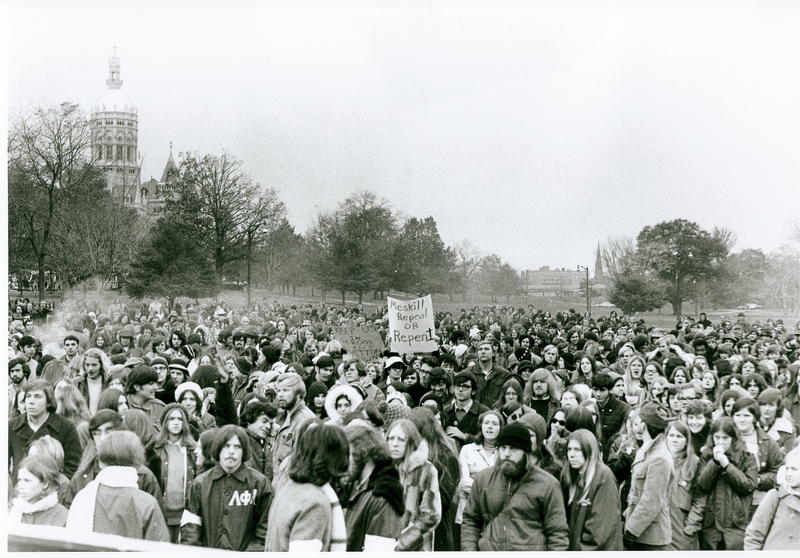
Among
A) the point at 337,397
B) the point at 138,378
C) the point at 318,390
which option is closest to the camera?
the point at 337,397

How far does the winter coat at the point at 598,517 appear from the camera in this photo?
4988 mm

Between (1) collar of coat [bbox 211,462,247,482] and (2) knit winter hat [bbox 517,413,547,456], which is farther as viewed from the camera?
(2) knit winter hat [bbox 517,413,547,456]

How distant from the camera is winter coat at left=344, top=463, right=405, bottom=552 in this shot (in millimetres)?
4586

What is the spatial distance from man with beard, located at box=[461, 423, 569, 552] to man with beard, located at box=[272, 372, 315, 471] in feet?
5.80

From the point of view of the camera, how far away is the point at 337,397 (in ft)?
22.0

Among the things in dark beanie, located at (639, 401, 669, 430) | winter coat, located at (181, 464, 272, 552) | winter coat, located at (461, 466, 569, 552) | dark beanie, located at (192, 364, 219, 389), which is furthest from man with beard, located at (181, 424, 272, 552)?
dark beanie, located at (639, 401, 669, 430)

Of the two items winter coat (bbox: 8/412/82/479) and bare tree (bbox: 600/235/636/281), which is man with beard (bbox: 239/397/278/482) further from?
bare tree (bbox: 600/235/636/281)

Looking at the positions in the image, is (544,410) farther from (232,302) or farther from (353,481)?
(232,302)

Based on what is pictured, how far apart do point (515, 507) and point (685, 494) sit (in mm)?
1459

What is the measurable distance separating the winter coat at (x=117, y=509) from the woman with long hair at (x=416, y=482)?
1442 millimetres

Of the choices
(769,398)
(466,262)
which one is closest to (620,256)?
(466,262)

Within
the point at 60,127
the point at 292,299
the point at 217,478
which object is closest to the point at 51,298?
the point at 60,127

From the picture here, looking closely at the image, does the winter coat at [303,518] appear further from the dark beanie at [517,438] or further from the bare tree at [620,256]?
the bare tree at [620,256]

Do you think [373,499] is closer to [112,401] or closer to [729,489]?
[729,489]
